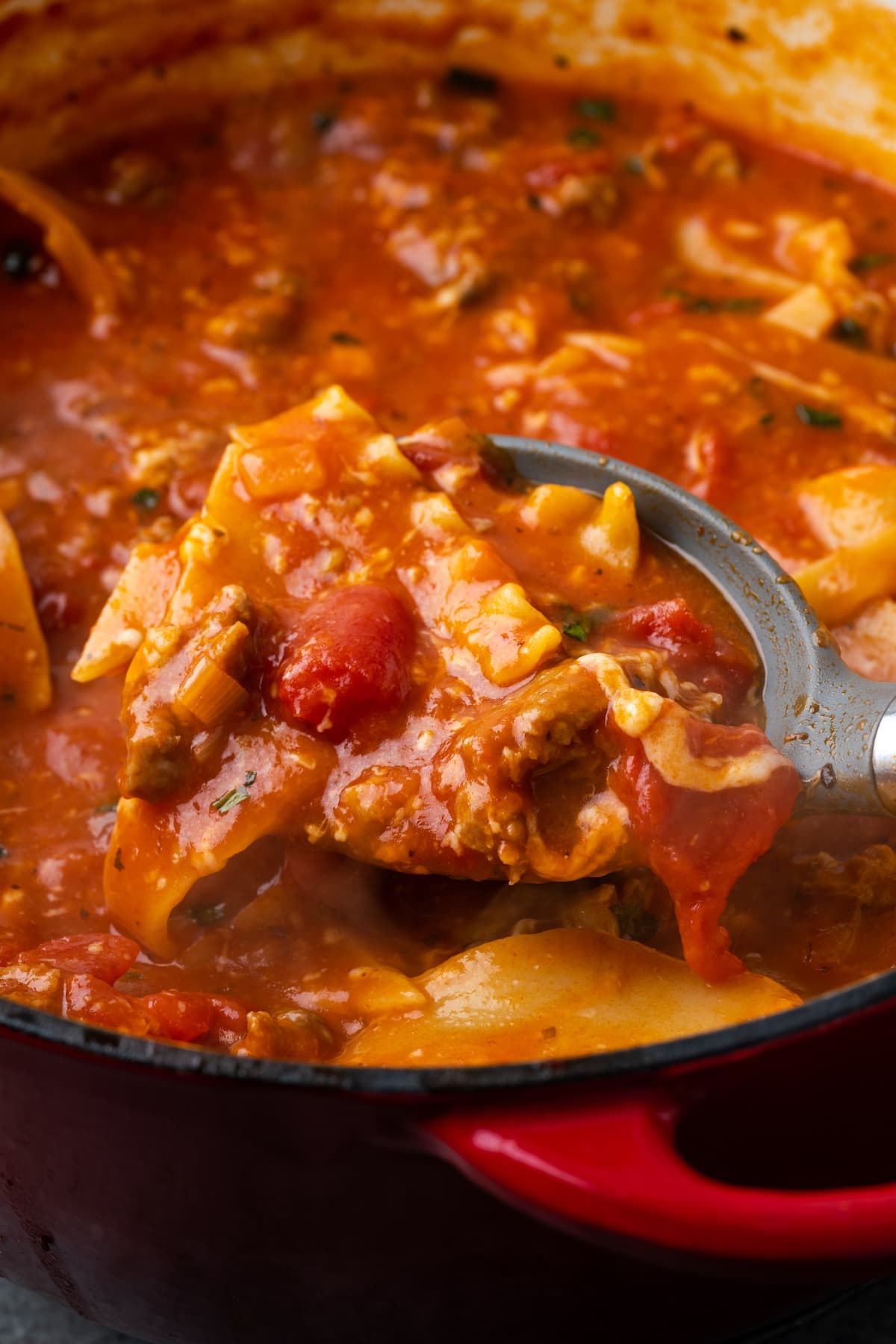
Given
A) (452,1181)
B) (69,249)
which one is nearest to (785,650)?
(452,1181)

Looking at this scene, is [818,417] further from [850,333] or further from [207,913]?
[207,913]

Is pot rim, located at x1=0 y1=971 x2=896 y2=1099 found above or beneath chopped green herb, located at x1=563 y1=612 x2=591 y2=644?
above

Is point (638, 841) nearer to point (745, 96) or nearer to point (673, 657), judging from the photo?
point (673, 657)

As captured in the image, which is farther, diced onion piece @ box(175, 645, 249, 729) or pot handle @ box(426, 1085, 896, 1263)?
diced onion piece @ box(175, 645, 249, 729)

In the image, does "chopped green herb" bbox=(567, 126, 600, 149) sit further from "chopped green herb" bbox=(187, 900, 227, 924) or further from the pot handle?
the pot handle

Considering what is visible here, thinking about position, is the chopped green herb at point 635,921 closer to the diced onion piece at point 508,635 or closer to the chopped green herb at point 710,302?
the diced onion piece at point 508,635

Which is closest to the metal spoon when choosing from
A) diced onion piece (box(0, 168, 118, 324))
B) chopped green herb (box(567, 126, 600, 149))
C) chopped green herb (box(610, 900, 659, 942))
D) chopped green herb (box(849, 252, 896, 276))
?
chopped green herb (box(610, 900, 659, 942))

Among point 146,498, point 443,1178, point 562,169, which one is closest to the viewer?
point 443,1178
